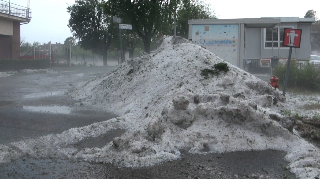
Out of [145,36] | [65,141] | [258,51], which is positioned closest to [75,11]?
[145,36]

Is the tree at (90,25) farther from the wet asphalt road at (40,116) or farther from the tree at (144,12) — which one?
the wet asphalt road at (40,116)

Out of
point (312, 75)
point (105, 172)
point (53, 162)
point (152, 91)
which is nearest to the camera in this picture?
point (105, 172)

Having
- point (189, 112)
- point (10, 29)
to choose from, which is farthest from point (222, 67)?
point (10, 29)

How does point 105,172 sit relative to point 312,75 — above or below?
→ below

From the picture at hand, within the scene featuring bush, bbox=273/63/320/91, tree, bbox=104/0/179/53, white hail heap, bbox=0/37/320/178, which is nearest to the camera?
white hail heap, bbox=0/37/320/178

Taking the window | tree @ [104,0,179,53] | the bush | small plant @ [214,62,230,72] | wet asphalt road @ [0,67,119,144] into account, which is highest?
tree @ [104,0,179,53]

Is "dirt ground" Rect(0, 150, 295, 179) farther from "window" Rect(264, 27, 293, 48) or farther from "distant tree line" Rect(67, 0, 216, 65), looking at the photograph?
"window" Rect(264, 27, 293, 48)

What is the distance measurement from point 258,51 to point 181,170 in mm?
18049

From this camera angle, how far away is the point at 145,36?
20.9m

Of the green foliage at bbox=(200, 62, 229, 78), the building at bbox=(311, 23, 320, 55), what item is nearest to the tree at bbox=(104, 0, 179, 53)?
the green foliage at bbox=(200, 62, 229, 78)

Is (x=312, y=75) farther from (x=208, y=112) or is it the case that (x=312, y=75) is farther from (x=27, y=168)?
(x=27, y=168)

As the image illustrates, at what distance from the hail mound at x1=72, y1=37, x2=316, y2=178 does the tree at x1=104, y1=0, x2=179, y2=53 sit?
10.3 m

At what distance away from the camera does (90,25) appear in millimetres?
38281

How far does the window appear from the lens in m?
21.2
